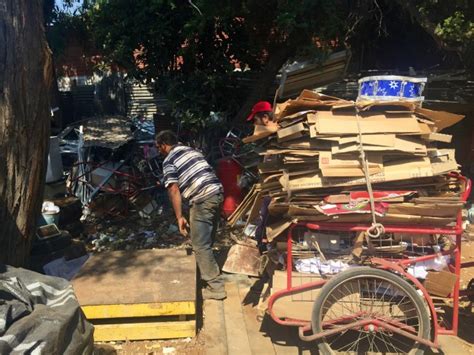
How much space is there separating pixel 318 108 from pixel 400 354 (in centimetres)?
191

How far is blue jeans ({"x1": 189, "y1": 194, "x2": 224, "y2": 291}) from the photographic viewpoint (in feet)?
15.2

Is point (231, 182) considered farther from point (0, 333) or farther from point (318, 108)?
point (0, 333)

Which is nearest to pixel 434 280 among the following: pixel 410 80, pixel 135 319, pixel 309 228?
pixel 309 228

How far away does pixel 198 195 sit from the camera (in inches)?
181

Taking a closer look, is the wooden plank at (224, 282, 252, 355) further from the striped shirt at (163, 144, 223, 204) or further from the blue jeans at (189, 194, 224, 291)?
the striped shirt at (163, 144, 223, 204)

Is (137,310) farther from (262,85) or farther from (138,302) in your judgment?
(262,85)

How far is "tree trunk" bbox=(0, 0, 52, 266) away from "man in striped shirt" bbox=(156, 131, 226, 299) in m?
1.23

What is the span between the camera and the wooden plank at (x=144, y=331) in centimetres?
371

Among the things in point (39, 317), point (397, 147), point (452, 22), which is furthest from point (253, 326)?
point (452, 22)

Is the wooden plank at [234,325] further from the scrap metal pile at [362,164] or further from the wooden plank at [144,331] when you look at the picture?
the scrap metal pile at [362,164]

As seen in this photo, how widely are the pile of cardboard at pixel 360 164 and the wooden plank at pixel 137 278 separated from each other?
1.05 m

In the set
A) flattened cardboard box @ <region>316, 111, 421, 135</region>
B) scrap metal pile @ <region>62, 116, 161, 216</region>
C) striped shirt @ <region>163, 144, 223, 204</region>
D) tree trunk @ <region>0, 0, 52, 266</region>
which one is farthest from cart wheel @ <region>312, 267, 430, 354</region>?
scrap metal pile @ <region>62, 116, 161, 216</region>

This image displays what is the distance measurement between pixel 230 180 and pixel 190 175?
236 centimetres

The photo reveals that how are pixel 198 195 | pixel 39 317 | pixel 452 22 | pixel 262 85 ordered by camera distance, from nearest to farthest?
pixel 39 317
pixel 198 195
pixel 452 22
pixel 262 85
